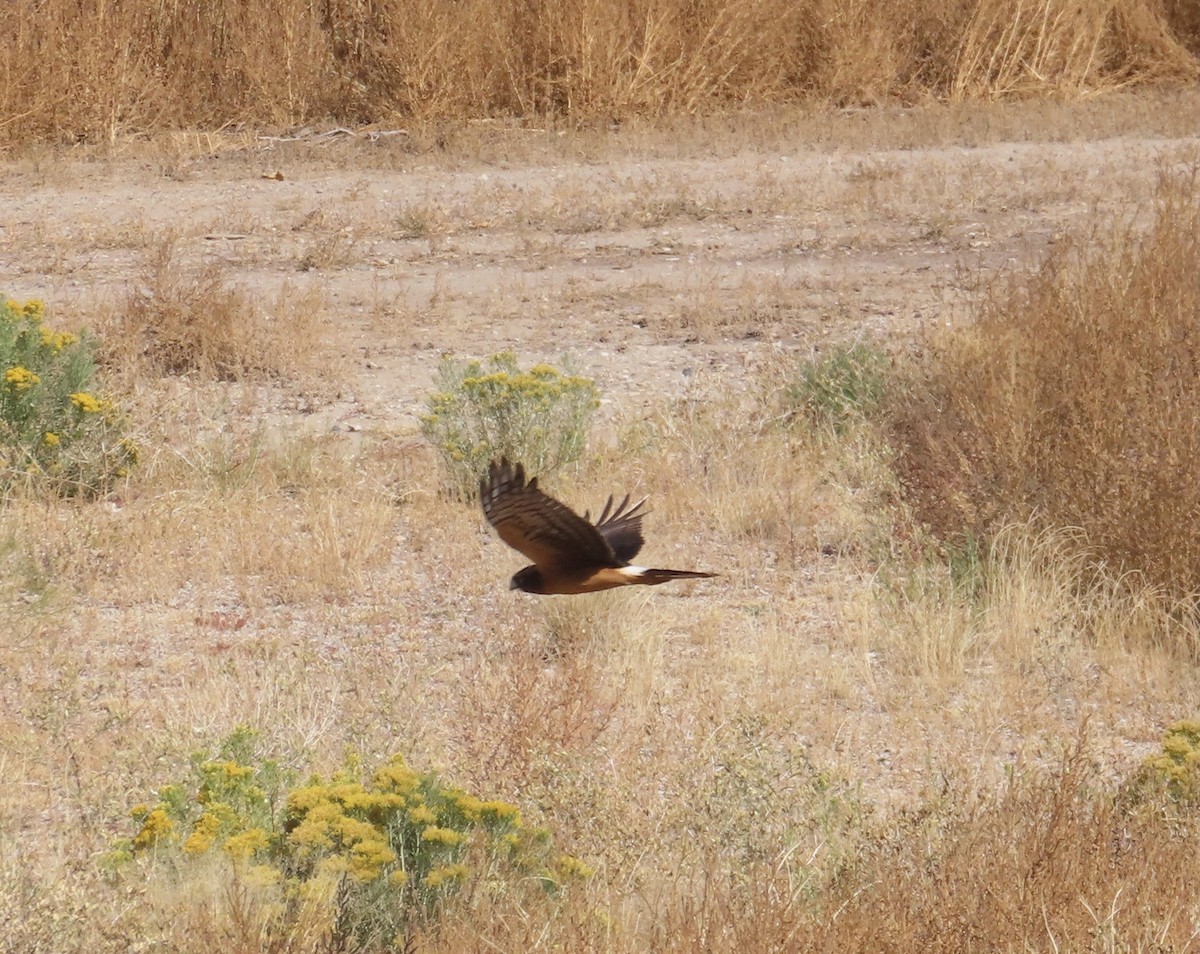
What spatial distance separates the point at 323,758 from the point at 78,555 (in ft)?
6.14

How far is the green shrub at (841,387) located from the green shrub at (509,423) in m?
1.08

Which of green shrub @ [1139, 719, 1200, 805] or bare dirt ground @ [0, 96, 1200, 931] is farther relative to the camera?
bare dirt ground @ [0, 96, 1200, 931]

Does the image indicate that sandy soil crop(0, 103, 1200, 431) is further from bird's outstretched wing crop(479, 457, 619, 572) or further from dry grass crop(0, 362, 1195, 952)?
bird's outstretched wing crop(479, 457, 619, 572)

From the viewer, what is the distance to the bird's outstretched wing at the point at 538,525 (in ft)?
10.7

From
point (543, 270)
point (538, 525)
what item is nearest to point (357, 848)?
point (538, 525)

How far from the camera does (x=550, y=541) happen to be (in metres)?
3.42

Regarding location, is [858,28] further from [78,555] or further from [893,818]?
[893,818]

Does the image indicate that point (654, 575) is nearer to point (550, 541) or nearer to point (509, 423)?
point (550, 541)

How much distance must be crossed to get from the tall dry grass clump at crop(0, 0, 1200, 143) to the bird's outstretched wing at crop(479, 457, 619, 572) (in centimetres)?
1180

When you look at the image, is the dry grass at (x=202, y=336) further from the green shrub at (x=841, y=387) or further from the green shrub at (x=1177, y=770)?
the green shrub at (x=1177, y=770)

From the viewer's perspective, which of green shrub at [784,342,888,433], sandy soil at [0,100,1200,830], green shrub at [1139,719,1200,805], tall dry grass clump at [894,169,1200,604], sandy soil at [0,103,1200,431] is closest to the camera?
green shrub at [1139,719,1200,805]

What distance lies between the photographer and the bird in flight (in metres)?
3.28

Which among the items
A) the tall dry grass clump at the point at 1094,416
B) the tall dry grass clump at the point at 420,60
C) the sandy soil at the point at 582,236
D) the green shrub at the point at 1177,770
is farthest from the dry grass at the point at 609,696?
the tall dry grass clump at the point at 420,60

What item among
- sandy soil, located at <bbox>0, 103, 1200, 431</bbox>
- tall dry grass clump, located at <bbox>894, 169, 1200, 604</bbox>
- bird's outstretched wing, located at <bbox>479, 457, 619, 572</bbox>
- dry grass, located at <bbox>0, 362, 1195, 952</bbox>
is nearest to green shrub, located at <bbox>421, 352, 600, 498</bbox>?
dry grass, located at <bbox>0, 362, 1195, 952</bbox>
